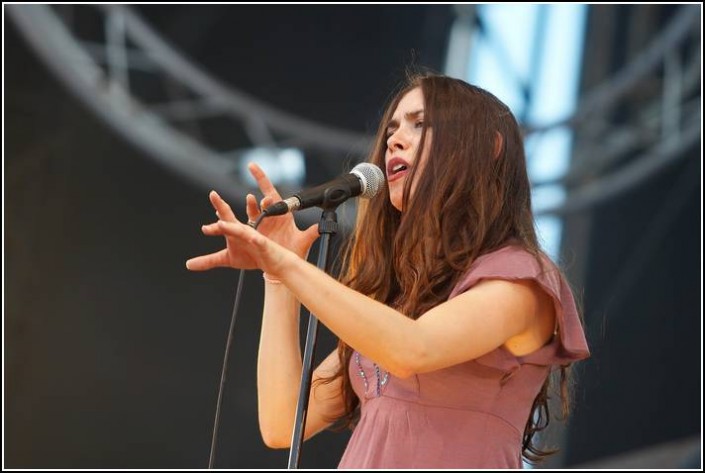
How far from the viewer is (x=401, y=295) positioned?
1535 mm

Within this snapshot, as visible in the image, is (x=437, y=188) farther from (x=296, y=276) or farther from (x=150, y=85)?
(x=150, y=85)

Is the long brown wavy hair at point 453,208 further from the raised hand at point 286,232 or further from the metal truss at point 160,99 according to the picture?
the metal truss at point 160,99

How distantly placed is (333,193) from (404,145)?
270mm

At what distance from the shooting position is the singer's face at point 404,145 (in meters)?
1.50

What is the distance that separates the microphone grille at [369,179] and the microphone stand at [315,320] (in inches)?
1.8

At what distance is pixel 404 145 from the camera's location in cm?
152

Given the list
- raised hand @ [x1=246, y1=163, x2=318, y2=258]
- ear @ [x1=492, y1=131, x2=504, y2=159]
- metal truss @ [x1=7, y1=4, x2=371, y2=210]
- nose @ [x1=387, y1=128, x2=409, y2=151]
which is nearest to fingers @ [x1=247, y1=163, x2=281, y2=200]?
raised hand @ [x1=246, y1=163, x2=318, y2=258]

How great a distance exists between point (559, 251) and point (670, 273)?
46 centimetres

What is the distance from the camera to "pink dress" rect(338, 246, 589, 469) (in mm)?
1362

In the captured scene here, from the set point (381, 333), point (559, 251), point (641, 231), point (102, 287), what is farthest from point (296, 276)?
point (641, 231)

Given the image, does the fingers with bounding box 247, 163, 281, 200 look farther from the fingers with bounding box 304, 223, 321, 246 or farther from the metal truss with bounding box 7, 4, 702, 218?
the metal truss with bounding box 7, 4, 702, 218

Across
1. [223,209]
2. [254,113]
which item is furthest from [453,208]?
[254,113]

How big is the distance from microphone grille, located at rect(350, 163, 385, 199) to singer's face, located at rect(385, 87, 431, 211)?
128 mm

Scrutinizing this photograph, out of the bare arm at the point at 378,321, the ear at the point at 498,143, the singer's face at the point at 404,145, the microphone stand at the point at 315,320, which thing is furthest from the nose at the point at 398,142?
the bare arm at the point at 378,321
